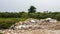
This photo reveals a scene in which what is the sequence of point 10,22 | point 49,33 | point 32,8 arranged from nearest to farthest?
point 49,33 → point 10,22 → point 32,8

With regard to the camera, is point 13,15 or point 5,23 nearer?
point 5,23

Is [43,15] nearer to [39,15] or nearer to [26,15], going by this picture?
[39,15]

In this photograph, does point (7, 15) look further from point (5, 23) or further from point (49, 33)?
point (49, 33)

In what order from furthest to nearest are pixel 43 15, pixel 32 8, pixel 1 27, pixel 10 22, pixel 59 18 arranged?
1. pixel 32 8
2. pixel 43 15
3. pixel 59 18
4. pixel 10 22
5. pixel 1 27

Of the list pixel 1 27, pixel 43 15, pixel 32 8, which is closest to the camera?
pixel 1 27

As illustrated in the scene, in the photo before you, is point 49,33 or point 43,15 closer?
point 49,33

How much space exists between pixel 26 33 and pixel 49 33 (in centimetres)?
253

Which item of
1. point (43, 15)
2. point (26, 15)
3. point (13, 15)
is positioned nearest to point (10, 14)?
point (13, 15)

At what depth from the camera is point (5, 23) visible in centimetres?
3425

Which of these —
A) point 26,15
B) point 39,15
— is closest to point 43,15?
point 39,15

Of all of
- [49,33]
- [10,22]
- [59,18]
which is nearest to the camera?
[49,33]

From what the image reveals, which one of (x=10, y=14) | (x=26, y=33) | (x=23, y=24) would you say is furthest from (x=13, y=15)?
(x=26, y=33)

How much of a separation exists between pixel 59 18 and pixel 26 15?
833cm

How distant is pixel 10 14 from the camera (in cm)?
4803
